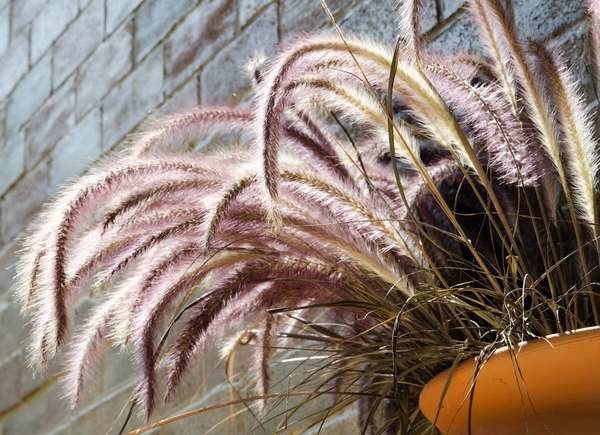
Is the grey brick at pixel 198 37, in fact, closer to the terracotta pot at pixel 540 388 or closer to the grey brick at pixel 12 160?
the grey brick at pixel 12 160

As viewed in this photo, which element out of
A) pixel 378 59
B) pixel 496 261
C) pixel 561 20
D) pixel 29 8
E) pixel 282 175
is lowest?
pixel 496 261

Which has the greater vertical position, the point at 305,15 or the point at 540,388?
the point at 305,15

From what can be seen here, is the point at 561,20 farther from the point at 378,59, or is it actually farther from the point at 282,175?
the point at 282,175

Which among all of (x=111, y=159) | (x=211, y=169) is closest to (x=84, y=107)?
(x=111, y=159)

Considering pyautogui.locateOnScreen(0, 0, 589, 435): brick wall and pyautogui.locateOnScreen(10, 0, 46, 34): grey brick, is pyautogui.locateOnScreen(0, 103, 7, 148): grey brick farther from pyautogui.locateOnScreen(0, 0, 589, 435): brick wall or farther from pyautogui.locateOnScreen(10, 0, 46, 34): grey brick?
pyautogui.locateOnScreen(10, 0, 46, 34): grey brick

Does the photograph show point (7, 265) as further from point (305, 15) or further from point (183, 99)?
point (305, 15)

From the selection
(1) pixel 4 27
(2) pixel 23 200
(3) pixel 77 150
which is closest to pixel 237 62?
(3) pixel 77 150

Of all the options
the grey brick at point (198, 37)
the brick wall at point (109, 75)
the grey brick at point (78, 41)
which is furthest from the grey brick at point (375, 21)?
the grey brick at point (78, 41)
